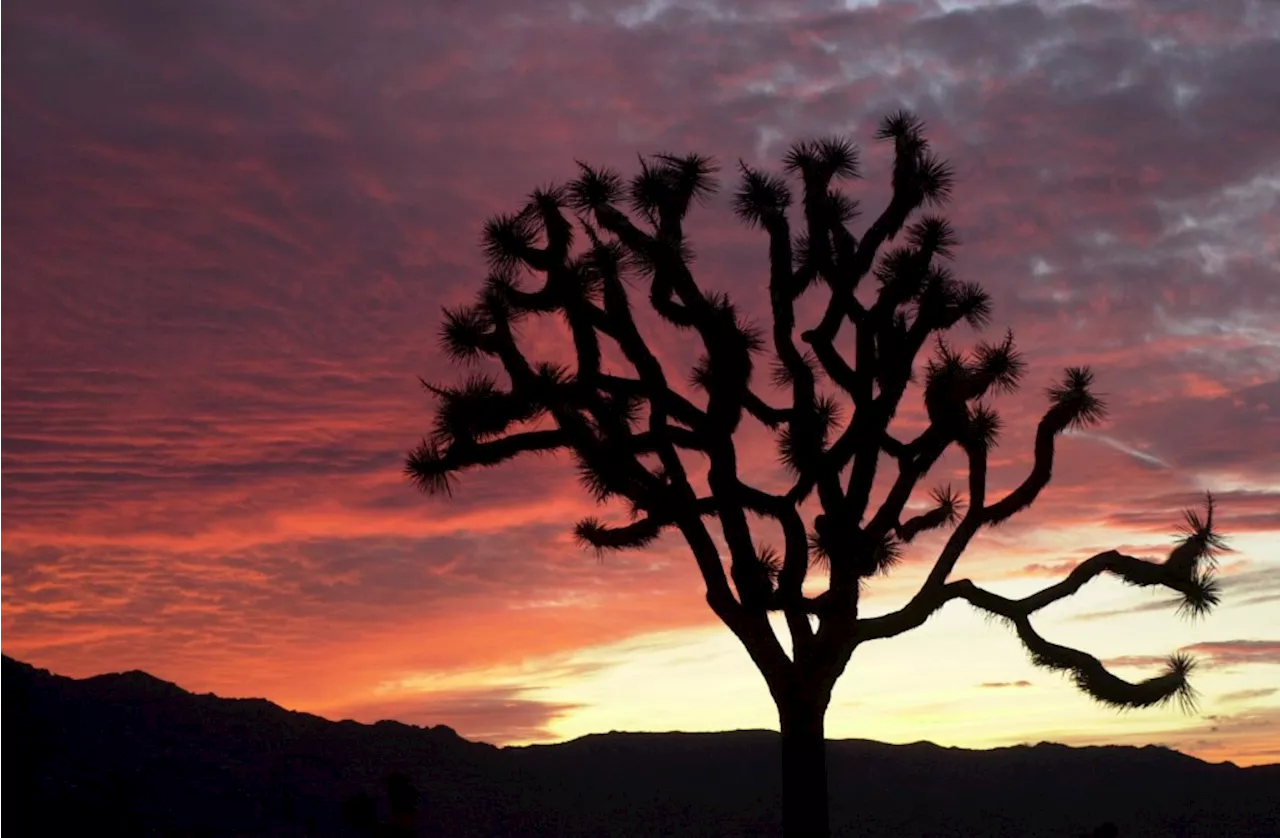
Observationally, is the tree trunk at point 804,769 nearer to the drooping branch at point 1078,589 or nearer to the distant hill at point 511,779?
the drooping branch at point 1078,589

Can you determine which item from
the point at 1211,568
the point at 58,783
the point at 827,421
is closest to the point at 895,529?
the point at 827,421

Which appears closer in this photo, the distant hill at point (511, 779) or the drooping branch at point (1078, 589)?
the drooping branch at point (1078, 589)

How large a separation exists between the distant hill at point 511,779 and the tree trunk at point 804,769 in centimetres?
828

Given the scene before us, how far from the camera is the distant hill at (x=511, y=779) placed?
59.2 ft

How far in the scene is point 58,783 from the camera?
648 inches

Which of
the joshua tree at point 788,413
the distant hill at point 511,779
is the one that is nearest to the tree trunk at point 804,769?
the joshua tree at point 788,413

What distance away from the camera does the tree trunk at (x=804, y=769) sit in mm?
12688

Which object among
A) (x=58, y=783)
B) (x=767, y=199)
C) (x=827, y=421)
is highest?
(x=767, y=199)

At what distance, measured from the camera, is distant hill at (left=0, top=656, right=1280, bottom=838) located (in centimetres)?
1803

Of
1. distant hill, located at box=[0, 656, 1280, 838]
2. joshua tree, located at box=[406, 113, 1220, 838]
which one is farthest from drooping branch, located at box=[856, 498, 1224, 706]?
distant hill, located at box=[0, 656, 1280, 838]

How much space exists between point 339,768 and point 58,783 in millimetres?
5903

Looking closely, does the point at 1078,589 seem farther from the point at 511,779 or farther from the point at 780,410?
the point at 511,779

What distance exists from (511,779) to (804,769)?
12575mm

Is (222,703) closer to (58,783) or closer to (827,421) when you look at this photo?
(58,783)
